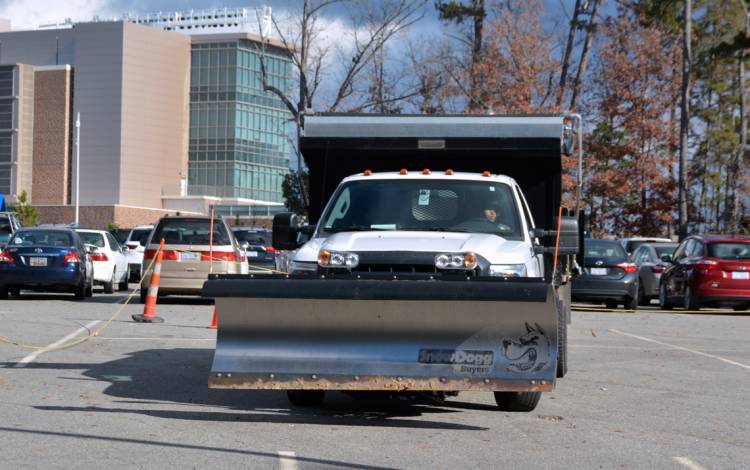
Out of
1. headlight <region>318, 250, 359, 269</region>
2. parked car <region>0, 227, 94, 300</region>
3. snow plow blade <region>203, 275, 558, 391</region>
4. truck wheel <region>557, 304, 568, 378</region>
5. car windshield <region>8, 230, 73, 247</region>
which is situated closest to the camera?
snow plow blade <region>203, 275, 558, 391</region>

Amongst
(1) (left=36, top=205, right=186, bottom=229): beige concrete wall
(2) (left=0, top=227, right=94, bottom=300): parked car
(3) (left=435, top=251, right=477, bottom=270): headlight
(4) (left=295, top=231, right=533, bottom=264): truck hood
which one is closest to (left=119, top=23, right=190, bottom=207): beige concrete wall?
(1) (left=36, top=205, right=186, bottom=229): beige concrete wall

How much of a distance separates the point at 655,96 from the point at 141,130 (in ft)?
182

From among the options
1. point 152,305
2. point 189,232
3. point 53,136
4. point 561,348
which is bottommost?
point 152,305

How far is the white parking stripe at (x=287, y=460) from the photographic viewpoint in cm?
754

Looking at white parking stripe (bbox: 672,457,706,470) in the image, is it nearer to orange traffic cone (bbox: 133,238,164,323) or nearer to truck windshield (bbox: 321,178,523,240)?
truck windshield (bbox: 321,178,523,240)

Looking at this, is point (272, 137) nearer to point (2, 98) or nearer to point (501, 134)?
point (2, 98)

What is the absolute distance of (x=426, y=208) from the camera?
36.3 feet

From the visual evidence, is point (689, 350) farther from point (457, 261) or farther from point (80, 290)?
point (80, 290)

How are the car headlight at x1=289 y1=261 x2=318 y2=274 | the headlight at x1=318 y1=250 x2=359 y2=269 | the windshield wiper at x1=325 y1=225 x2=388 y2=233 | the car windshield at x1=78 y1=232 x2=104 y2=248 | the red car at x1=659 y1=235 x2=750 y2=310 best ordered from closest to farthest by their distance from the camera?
the headlight at x1=318 y1=250 x2=359 y2=269, the car headlight at x1=289 y1=261 x2=318 y2=274, the windshield wiper at x1=325 y1=225 x2=388 y2=233, the red car at x1=659 y1=235 x2=750 y2=310, the car windshield at x1=78 y1=232 x2=104 y2=248

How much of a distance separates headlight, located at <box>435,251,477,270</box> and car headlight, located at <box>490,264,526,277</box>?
0.79ft

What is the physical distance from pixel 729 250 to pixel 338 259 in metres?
17.9

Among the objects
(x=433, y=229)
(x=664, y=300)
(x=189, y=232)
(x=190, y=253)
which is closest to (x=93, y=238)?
(x=189, y=232)

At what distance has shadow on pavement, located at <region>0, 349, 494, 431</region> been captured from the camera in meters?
9.56

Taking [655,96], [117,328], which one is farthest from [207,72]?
[117,328]
